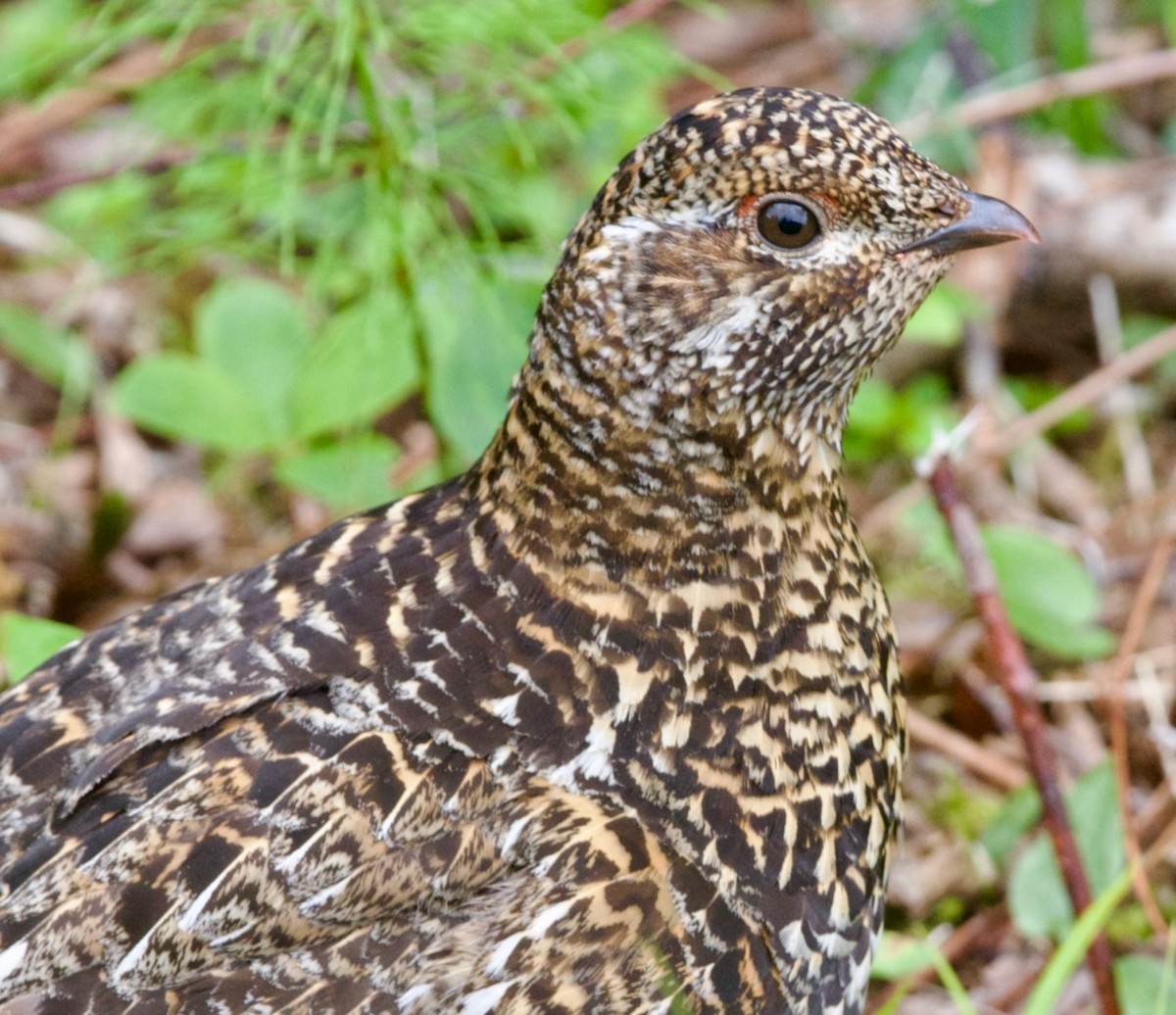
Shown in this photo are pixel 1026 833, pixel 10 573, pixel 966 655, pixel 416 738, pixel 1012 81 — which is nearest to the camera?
pixel 416 738

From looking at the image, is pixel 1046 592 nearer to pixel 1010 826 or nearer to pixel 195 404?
pixel 1010 826

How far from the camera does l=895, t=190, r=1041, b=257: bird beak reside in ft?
8.80

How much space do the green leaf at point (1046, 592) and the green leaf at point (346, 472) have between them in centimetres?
174

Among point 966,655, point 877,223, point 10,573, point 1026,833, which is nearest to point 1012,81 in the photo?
point 966,655

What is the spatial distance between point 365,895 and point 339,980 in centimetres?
13

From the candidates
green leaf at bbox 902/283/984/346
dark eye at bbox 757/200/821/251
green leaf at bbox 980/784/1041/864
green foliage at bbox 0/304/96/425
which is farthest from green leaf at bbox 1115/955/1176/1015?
green foliage at bbox 0/304/96/425

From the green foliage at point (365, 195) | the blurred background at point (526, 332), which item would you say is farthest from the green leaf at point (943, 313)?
the green foliage at point (365, 195)

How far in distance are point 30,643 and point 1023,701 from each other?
6.97 ft

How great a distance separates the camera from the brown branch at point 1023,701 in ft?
11.2

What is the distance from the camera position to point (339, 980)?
2516mm

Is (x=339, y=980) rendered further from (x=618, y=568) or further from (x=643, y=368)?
(x=643, y=368)

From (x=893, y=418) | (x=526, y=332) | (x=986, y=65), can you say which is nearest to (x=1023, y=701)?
(x=526, y=332)

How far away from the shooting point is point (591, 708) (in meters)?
2.77

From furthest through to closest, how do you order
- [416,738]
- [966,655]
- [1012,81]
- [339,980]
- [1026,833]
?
[1012,81]
[966,655]
[1026,833]
[416,738]
[339,980]
